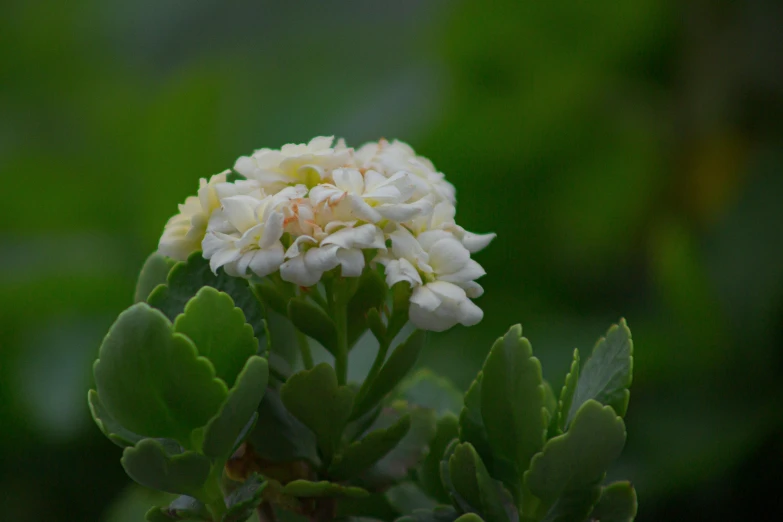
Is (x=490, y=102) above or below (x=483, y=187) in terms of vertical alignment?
above

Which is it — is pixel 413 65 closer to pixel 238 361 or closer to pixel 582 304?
pixel 582 304

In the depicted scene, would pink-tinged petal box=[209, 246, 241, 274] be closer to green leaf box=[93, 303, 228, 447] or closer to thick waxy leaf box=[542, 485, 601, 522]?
green leaf box=[93, 303, 228, 447]

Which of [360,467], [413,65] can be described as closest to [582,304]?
[413,65]

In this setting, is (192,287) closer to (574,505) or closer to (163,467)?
(163,467)

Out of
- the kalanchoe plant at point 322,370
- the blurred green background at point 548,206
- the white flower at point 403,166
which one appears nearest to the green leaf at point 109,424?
the kalanchoe plant at point 322,370

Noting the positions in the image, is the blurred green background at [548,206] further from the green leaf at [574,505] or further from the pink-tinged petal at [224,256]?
the pink-tinged petal at [224,256]

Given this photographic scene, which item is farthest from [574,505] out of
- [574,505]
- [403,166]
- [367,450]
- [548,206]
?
[548,206]
